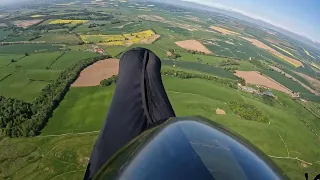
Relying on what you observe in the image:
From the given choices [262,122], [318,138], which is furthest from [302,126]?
[262,122]

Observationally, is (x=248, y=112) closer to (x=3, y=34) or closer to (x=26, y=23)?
(x=3, y=34)

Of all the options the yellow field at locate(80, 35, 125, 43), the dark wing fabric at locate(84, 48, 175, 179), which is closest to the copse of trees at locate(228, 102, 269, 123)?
the dark wing fabric at locate(84, 48, 175, 179)

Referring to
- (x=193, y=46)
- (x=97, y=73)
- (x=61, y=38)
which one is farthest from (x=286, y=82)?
(x=61, y=38)

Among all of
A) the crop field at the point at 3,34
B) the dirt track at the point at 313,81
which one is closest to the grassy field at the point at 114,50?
the crop field at the point at 3,34

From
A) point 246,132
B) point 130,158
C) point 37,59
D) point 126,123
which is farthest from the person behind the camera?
point 37,59

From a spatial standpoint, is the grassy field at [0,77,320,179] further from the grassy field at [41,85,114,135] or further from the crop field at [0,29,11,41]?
the crop field at [0,29,11,41]

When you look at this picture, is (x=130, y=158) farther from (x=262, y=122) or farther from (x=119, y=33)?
(x=119, y=33)

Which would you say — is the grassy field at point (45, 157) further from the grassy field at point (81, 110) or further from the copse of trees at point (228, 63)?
the copse of trees at point (228, 63)
